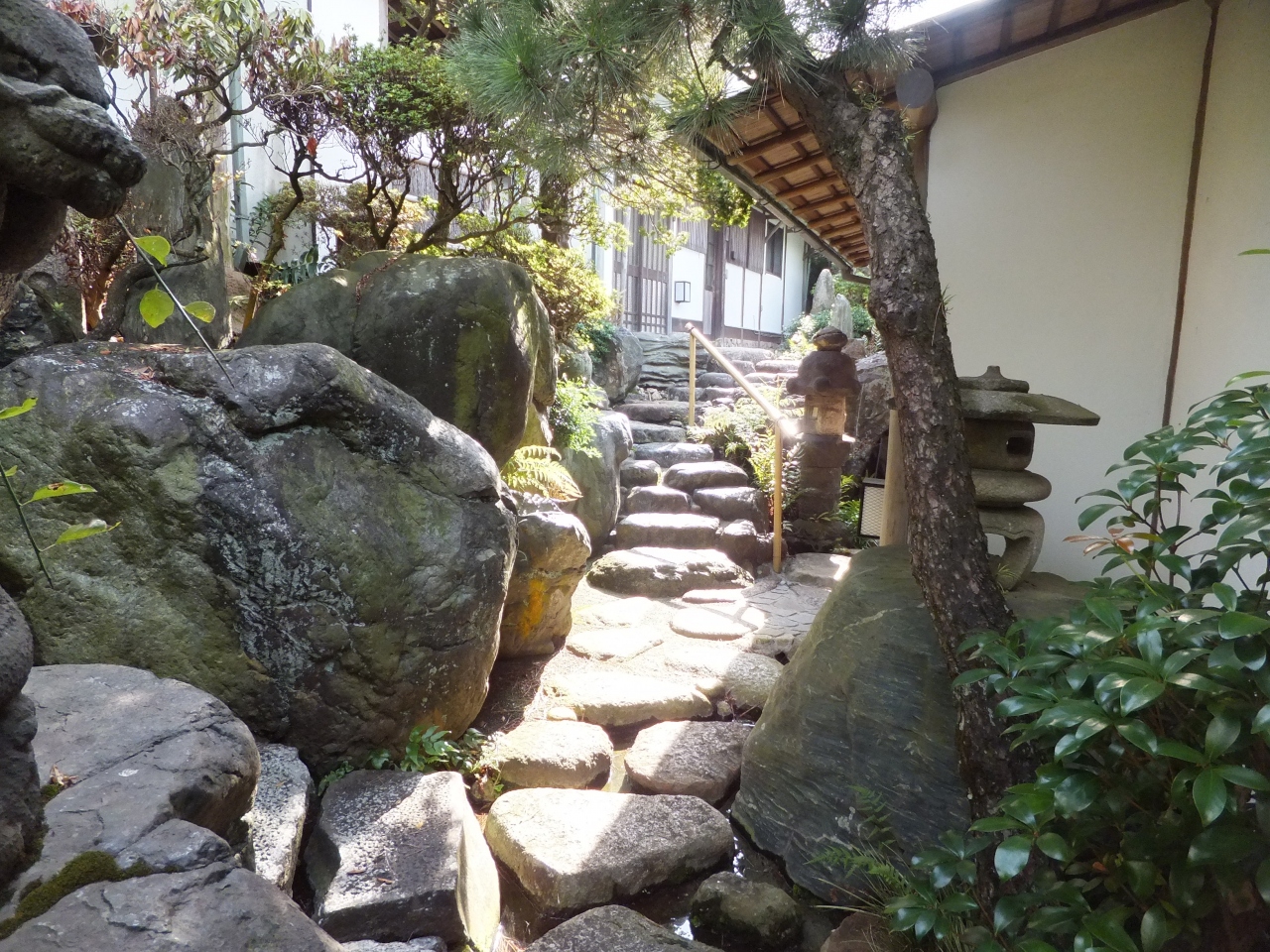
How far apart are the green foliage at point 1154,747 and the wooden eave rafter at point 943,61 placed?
2572 millimetres

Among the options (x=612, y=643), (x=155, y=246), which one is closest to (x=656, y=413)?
(x=612, y=643)

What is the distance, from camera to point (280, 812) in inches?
104

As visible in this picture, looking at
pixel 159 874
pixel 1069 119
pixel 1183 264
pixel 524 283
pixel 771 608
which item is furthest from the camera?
pixel 771 608

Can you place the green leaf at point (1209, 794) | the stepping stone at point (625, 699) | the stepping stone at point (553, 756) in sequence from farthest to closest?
the stepping stone at point (625, 699) → the stepping stone at point (553, 756) → the green leaf at point (1209, 794)

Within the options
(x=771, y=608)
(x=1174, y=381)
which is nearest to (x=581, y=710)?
(x=771, y=608)

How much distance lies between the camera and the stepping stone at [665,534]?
724cm

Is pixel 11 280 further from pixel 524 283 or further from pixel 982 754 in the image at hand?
pixel 982 754

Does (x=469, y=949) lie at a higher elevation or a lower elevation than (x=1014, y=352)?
lower

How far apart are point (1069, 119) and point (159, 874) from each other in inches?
192

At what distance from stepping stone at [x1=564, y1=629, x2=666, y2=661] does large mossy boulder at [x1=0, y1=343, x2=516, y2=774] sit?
65.0 inches

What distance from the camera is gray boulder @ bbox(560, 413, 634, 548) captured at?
695cm

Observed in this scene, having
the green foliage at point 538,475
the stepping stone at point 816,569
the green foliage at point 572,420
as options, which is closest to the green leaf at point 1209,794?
the green foliage at point 538,475

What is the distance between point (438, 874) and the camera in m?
2.53

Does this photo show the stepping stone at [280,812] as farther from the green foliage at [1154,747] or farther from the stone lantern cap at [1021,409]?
the stone lantern cap at [1021,409]
